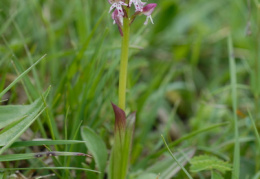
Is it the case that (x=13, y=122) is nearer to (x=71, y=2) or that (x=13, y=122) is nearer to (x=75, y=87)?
(x=75, y=87)

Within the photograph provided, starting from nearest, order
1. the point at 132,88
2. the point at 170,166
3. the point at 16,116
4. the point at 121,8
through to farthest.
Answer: the point at 121,8
the point at 16,116
the point at 170,166
the point at 132,88

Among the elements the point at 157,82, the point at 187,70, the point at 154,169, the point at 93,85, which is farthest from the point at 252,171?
the point at 187,70

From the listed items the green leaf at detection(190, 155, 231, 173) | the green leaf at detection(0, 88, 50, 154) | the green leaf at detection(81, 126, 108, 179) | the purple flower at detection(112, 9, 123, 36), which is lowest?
the green leaf at detection(190, 155, 231, 173)

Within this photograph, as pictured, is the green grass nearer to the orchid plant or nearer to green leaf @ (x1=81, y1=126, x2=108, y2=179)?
green leaf @ (x1=81, y1=126, x2=108, y2=179)

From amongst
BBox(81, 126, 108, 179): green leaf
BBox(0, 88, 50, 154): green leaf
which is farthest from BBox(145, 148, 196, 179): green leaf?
BBox(0, 88, 50, 154): green leaf

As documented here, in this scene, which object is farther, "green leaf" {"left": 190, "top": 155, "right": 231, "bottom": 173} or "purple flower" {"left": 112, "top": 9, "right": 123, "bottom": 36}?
"green leaf" {"left": 190, "top": 155, "right": 231, "bottom": 173}

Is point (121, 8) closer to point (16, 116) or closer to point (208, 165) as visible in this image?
point (16, 116)

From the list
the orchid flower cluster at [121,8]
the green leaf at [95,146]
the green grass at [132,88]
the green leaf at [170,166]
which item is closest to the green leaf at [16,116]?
the green grass at [132,88]

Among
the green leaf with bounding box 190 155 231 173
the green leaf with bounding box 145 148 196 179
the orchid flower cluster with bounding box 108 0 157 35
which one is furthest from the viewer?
the green leaf with bounding box 145 148 196 179

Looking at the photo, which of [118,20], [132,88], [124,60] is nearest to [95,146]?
[124,60]
